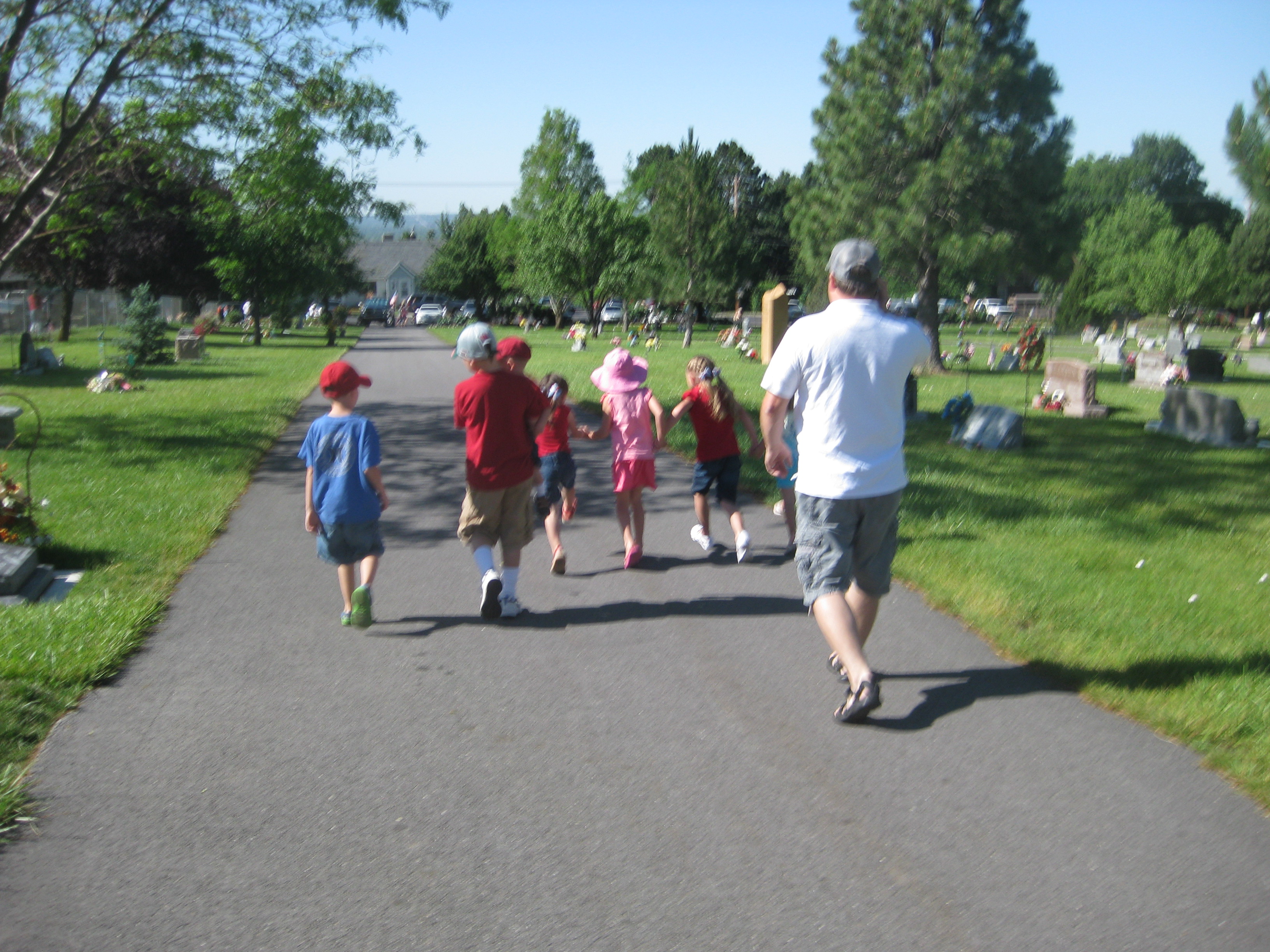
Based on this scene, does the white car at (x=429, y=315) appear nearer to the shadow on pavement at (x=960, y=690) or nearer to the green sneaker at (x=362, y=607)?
the green sneaker at (x=362, y=607)

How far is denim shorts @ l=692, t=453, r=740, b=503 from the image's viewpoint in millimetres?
7762

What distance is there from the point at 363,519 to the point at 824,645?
8.46ft

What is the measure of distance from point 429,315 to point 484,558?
2529 inches

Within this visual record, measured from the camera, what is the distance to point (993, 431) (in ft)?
44.8

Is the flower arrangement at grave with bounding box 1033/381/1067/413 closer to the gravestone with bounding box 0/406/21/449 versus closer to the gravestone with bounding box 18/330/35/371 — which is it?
the gravestone with bounding box 0/406/21/449

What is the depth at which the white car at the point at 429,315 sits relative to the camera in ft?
224

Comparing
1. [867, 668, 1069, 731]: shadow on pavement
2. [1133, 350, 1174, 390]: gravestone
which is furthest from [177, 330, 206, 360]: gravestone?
[867, 668, 1069, 731]: shadow on pavement

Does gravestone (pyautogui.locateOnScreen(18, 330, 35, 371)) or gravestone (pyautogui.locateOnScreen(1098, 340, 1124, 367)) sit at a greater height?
gravestone (pyautogui.locateOnScreen(1098, 340, 1124, 367))

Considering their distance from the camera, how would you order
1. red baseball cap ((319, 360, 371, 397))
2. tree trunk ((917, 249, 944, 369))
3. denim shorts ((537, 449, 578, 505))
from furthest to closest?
tree trunk ((917, 249, 944, 369)) < denim shorts ((537, 449, 578, 505)) < red baseball cap ((319, 360, 371, 397))

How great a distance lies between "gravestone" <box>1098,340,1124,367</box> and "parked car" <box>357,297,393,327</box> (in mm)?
45725

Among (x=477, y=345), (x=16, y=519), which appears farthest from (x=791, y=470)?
(x=16, y=519)

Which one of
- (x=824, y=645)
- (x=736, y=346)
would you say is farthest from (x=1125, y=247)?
(x=824, y=645)

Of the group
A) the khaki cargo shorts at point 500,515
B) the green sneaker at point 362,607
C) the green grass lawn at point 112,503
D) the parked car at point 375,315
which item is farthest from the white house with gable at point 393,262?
the green sneaker at point 362,607

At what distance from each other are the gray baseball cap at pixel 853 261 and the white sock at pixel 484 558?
2665 millimetres
